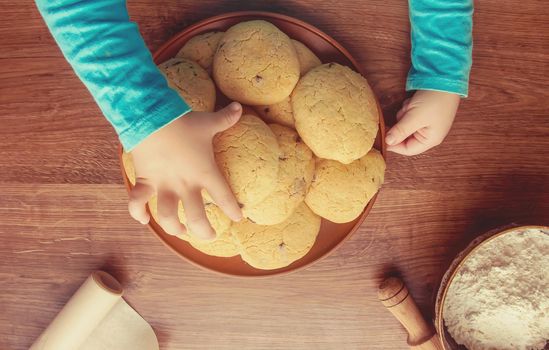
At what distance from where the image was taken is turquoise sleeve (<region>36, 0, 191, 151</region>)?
48 centimetres

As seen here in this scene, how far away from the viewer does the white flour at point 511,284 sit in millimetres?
585

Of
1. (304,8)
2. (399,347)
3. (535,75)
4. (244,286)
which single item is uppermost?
(304,8)

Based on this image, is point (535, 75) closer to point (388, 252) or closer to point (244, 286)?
point (388, 252)

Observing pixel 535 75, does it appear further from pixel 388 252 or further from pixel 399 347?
pixel 399 347

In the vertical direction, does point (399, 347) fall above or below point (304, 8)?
below

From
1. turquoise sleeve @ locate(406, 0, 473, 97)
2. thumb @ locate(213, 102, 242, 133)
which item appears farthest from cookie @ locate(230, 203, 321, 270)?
turquoise sleeve @ locate(406, 0, 473, 97)

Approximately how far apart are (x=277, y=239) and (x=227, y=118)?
15 cm

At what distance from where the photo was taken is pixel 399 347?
681 mm

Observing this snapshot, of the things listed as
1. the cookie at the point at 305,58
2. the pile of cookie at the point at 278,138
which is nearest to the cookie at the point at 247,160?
the pile of cookie at the point at 278,138

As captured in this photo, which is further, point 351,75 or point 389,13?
point 389,13

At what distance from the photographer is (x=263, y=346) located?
0.68 meters

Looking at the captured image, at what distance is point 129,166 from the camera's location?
0.52 m

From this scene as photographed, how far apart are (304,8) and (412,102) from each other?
0.18 metres

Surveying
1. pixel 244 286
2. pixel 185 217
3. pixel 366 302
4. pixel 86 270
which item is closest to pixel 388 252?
pixel 366 302
